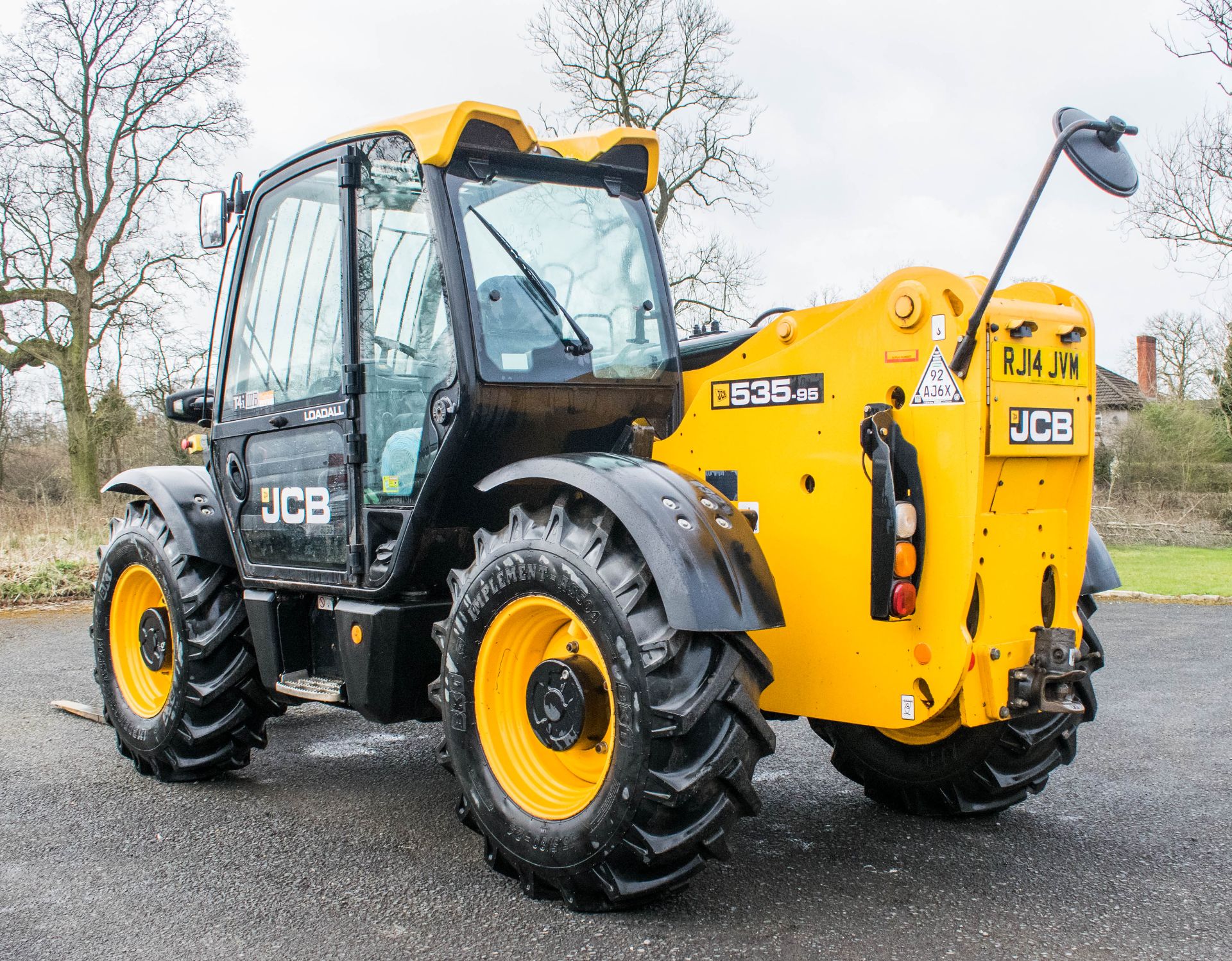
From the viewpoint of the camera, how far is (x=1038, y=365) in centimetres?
342

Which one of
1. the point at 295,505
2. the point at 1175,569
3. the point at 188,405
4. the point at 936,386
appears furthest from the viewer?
the point at 1175,569

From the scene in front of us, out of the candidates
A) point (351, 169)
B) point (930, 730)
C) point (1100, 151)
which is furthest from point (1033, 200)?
point (351, 169)

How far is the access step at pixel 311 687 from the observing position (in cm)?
425

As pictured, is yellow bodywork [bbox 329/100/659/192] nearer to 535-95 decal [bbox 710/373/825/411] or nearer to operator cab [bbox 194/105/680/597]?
operator cab [bbox 194/105/680/597]

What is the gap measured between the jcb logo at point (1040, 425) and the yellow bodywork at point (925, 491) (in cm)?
1

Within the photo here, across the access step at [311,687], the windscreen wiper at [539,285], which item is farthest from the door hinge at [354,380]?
the access step at [311,687]

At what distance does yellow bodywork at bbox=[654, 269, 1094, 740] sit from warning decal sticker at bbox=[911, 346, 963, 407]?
0.06 ft

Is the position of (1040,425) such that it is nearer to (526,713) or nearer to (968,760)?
(968,760)

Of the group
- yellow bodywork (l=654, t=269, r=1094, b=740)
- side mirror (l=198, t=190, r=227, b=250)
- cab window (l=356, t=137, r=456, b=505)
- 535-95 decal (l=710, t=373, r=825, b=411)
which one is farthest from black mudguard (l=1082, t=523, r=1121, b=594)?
side mirror (l=198, t=190, r=227, b=250)

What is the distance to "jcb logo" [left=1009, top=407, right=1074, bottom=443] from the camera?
3.32 meters

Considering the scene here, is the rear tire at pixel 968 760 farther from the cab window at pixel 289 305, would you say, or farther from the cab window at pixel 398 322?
the cab window at pixel 289 305

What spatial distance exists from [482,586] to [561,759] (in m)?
0.61

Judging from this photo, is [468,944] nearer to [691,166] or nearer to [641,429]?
[641,429]

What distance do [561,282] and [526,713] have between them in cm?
155
